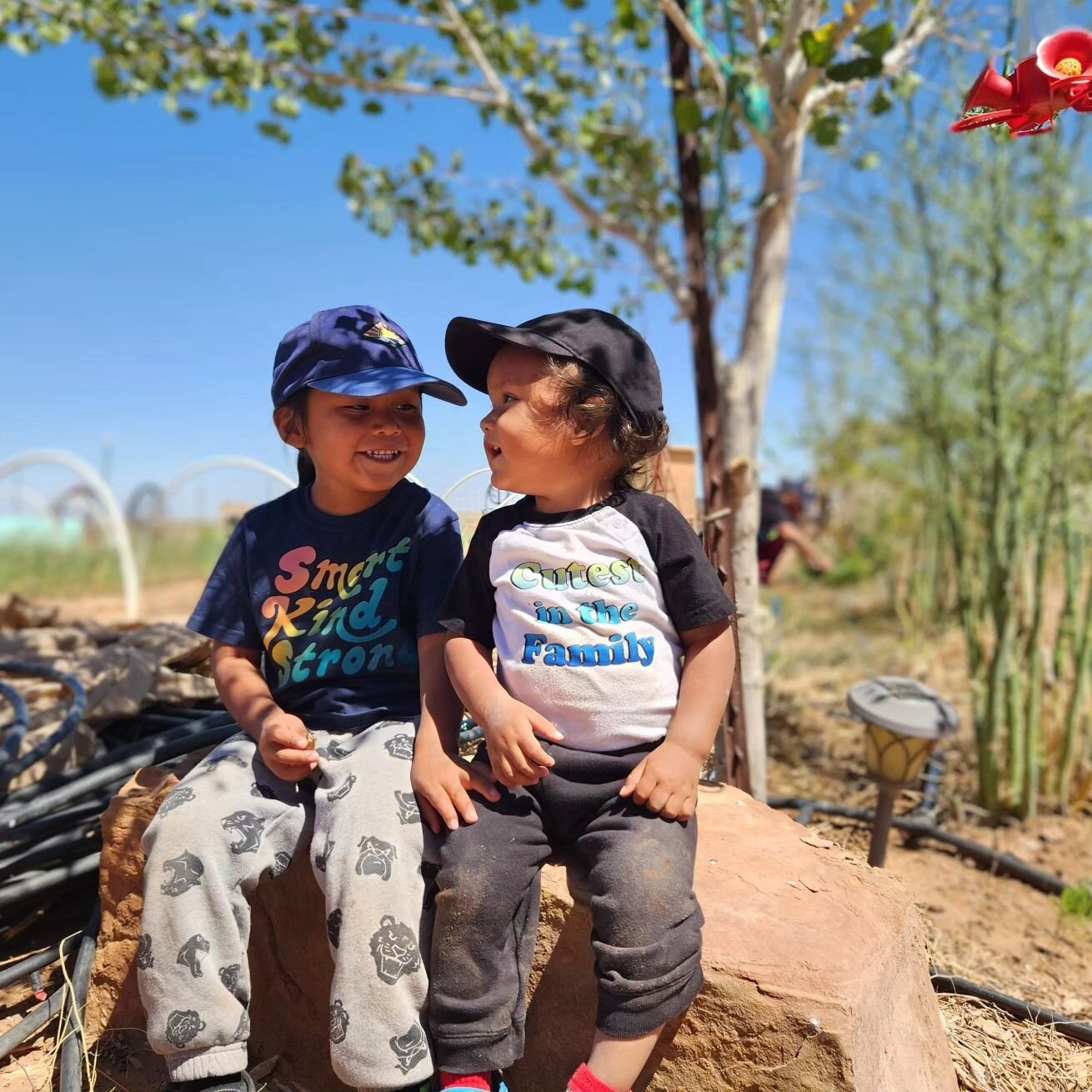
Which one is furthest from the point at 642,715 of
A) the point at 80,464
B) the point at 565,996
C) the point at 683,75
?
the point at 80,464

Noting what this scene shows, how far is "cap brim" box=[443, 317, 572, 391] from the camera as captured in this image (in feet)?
5.56

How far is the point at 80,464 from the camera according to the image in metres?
9.12

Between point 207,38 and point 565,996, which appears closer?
point 565,996

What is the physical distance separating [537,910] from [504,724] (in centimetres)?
33

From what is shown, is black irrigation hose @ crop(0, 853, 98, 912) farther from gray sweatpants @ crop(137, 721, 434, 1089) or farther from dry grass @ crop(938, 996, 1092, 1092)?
dry grass @ crop(938, 996, 1092, 1092)

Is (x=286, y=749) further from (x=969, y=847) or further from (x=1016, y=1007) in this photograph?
(x=969, y=847)

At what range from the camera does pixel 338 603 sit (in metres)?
1.95

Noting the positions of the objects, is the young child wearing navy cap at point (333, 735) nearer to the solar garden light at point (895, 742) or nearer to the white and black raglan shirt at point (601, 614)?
the white and black raglan shirt at point (601, 614)

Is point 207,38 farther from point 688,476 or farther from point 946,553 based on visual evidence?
point 946,553

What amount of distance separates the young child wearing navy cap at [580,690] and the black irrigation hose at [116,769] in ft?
3.23

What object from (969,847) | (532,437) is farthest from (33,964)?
(969,847)

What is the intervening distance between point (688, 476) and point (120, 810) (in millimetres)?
1766

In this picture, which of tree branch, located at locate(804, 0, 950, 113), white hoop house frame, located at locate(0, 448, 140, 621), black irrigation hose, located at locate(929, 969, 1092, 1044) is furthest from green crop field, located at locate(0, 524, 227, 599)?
black irrigation hose, located at locate(929, 969, 1092, 1044)

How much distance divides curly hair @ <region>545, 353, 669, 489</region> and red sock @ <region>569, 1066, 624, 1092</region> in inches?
41.2
